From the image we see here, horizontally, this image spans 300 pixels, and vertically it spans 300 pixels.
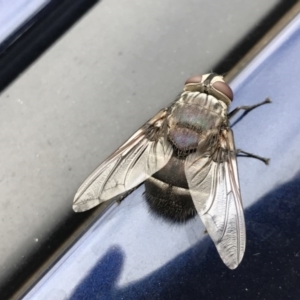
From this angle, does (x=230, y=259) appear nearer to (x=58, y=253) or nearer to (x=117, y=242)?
(x=117, y=242)

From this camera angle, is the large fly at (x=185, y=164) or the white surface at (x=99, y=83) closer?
the large fly at (x=185, y=164)

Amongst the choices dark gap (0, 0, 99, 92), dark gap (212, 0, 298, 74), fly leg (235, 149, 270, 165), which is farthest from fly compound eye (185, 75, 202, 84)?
dark gap (0, 0, 99, 92)

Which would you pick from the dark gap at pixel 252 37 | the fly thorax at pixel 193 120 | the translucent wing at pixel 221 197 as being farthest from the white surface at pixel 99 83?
the translucent wing at pixel 221 197

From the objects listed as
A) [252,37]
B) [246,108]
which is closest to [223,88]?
[246,108]

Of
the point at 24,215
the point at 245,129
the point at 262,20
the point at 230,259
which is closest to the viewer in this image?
the point at 230,259

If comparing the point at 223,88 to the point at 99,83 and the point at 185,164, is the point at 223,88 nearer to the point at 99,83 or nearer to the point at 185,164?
the point at 185,164

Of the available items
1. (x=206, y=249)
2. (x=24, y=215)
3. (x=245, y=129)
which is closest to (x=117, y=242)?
(x=206, y=249)

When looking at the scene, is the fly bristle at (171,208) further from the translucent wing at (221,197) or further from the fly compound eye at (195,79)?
the fly compound eye at (195,79)
